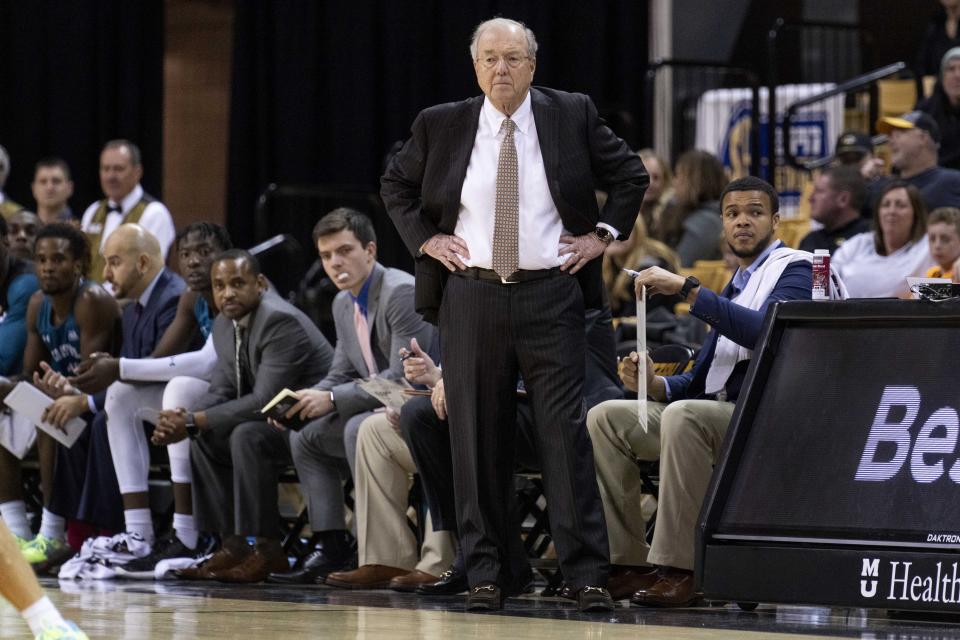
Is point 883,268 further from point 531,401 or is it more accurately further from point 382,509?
point 531,401

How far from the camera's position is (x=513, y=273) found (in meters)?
4.84

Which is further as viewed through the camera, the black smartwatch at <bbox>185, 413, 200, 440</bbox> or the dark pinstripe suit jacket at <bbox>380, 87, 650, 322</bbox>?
the black smartwatch at <bbox>185, 413, 200, 440</bbox>

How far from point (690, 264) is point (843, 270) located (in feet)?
4.24

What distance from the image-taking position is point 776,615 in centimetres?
471

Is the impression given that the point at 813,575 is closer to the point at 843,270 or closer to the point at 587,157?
the point at 587,157

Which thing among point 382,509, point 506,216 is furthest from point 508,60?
point 382,509

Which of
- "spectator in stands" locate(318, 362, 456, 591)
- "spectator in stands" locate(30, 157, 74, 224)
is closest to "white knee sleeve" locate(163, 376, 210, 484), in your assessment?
"spectator in stands" locate(318, 362, 456, 591)

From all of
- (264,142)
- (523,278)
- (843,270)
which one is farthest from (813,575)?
(264,142)

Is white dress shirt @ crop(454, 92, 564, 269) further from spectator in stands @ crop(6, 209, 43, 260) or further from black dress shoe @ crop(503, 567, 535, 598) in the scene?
spectator in stands @ crop(6, 209, 43, 260)

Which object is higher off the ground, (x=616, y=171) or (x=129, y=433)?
(x=616, y=171)

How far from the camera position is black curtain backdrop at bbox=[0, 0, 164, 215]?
1184 centimetres

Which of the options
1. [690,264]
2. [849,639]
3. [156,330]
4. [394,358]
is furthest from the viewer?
[690,264]

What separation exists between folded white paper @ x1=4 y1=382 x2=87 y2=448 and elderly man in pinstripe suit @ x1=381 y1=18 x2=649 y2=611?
2.40 meters

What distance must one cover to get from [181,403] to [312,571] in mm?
972
